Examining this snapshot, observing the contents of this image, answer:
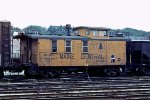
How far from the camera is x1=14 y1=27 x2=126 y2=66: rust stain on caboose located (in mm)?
23375

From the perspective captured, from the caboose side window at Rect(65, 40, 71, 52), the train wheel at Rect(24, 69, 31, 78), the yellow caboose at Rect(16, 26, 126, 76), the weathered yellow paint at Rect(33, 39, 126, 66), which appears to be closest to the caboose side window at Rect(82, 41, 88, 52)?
the yellow caboose at Rect(16, 26, 126, 76)

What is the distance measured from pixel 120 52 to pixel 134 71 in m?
2.11

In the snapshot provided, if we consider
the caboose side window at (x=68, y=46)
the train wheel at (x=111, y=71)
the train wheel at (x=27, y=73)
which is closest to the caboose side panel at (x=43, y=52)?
the train wheel at (x=27, y=73)

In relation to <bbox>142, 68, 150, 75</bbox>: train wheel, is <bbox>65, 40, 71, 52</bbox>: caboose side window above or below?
above

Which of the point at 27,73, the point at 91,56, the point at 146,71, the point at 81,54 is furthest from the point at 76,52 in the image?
the point at 146,71

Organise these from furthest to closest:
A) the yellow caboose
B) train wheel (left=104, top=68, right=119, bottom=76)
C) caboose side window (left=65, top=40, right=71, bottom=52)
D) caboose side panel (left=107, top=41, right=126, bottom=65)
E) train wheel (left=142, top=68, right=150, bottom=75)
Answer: train wheel (left=142, top=68, right=150, bottom=75)
caboose side panel (left=107, top=41, right=126, bottom=65)
train wheel (left=104, top=68, right=119, bottom=76)
caboose side window (left=65, top=40, right=71, bottom=52)
the yellow caboose

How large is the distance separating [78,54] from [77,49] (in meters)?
0.35

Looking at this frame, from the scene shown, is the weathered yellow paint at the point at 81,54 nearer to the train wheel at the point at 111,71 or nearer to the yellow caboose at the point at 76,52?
the yellow caboose at the point at 76,52

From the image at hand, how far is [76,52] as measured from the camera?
79.6 ft

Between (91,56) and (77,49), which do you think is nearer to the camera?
(77,49)

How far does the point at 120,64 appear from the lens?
85.5ft

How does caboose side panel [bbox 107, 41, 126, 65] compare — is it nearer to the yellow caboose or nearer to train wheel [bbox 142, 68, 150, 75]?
the yellow caboose

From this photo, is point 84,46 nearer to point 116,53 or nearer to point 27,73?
point 116,53

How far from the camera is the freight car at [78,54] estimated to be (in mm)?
22938
